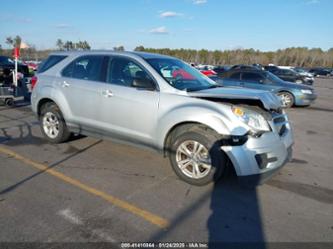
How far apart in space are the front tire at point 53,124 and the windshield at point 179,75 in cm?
219

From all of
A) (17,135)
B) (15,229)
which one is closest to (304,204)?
(15,229)

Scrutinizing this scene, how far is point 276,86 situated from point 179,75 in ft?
27.4

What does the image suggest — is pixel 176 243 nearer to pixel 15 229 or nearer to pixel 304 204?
pixel 15 229

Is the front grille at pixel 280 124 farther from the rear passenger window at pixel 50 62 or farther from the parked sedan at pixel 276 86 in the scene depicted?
the parked sedan at pixel 276 86

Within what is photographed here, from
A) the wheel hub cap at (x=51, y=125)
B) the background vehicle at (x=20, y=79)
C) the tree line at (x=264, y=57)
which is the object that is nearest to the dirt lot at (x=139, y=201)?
the wheel hub cap at (x=51, y=125)

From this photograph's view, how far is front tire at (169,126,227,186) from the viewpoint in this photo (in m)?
3.62

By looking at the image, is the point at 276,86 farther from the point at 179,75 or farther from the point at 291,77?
the point at 291,77

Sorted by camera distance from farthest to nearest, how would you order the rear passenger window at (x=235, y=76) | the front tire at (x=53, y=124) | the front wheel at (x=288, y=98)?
the rear passenger window at (x=235, y=76) < the front wheel at (x=288, y=98) < the front tire at (x=53, y=124)

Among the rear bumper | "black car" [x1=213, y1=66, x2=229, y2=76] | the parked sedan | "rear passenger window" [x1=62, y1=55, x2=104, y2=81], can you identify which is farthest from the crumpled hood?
"black car" [x1=213, y1=66, x2=229, y2=76]

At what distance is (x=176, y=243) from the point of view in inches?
105

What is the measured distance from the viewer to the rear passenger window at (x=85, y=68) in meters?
4.74

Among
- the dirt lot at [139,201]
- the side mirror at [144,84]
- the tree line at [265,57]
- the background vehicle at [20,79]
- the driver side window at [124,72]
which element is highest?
the tree line at [265,57]

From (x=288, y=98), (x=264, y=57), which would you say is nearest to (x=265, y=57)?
(x=264, y=57)

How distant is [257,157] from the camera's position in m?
3.44
